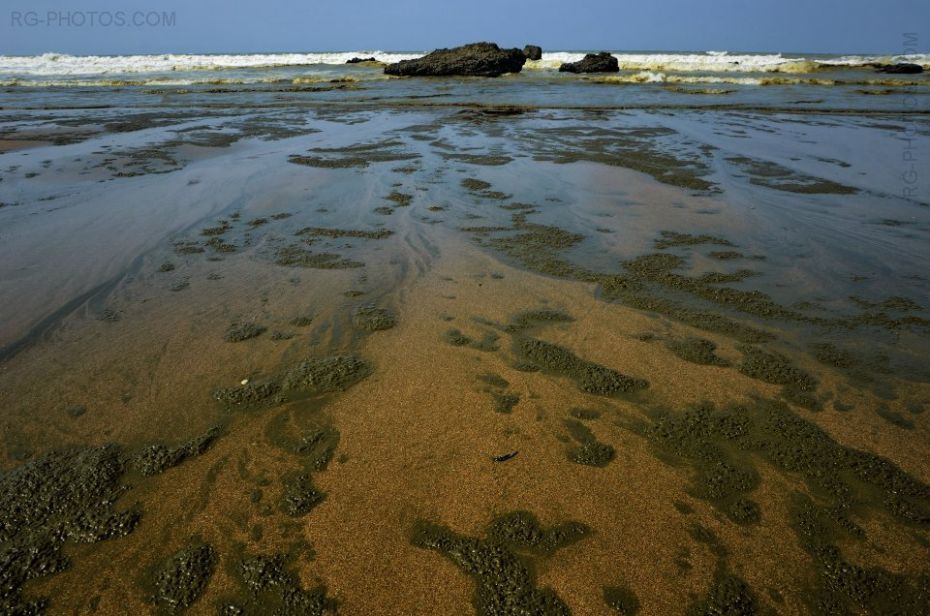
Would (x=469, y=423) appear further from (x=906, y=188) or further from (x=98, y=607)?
(x=906, y=188)

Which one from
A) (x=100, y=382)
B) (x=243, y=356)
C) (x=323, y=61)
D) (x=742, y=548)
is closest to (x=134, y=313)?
(x=100, y=382)

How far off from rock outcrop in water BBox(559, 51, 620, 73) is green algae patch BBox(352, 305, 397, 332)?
3293cm

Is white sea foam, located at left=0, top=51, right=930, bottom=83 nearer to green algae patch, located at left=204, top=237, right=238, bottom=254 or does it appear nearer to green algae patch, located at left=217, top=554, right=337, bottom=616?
green algae patch, located at left=204, top=237, right=238, bottom=254

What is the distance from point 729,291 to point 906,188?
4.44 metres

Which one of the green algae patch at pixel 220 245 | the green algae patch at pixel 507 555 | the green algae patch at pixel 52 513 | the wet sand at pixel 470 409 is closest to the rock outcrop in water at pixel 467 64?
the wet sand at pixel 470 409

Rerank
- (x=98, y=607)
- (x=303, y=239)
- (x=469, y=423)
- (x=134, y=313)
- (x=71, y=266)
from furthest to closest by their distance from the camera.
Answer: (x=303, y=239) < (x=71, y=266) < (x=134, y=313) < (x=469, y=423) < (x=98, y=607)

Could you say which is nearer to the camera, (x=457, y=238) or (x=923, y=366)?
(x=923, y=366)

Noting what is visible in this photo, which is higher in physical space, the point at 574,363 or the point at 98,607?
the point at 574,363

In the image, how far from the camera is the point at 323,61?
46312 millimetres

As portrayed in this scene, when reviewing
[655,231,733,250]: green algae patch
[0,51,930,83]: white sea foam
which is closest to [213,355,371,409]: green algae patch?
[655,231,733,250]: green algae patch

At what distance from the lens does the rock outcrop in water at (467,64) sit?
1229 inches

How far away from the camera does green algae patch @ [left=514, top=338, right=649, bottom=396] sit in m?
2.52

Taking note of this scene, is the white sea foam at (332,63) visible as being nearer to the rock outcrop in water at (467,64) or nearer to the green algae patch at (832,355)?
the rock outcrop in water at (467,64)

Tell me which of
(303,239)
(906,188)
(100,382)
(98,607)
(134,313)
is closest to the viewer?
(98,607)
